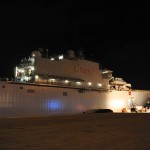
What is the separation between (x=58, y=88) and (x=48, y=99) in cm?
244

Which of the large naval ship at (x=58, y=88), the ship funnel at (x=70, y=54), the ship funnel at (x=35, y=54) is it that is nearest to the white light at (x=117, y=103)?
the large naval ship at (x=58, y=88)

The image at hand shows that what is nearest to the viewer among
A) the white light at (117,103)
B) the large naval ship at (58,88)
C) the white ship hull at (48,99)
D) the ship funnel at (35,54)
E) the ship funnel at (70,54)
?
the white ship hull at (48,99)

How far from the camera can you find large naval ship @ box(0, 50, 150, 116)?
107 feet

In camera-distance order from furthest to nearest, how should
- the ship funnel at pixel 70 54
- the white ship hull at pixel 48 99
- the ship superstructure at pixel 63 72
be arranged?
the ship funnel at pixel 70 54
the ship superstructure at pixel 63 72
the white ship hull at pixel 48 99

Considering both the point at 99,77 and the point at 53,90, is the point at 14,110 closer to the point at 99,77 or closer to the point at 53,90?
the point at 53,90

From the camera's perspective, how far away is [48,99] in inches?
1417

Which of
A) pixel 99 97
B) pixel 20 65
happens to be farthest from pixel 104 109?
pixel 20 65

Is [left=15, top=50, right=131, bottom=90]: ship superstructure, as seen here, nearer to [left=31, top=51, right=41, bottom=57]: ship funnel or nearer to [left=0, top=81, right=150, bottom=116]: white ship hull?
[left=31, top=51, right=41, bottom=57]: ship funnel

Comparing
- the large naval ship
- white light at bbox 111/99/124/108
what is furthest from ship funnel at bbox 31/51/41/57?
white light at bbox 111/99/124/108

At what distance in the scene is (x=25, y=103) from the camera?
33031mm

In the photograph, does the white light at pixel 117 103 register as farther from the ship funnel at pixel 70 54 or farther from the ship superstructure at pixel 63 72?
the ship funnel at pixel 70 54

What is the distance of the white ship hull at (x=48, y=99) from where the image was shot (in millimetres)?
→ 31625

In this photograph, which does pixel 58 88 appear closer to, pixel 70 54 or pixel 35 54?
pixel 35 54

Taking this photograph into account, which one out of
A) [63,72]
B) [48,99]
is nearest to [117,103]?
[63,72]
